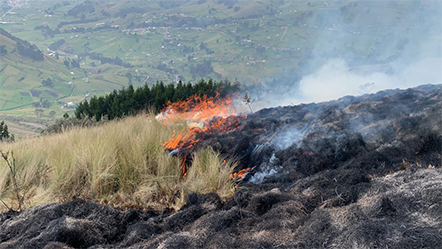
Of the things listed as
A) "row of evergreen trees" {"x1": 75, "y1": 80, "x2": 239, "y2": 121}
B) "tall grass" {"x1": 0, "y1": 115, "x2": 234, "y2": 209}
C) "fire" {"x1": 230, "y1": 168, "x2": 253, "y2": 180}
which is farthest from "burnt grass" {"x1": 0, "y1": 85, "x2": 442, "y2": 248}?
"row of evergreen trees" {"x1": 75, "y1": 80, "x2": 239, "y2": 121}

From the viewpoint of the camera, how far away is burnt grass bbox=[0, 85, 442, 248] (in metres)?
2.62

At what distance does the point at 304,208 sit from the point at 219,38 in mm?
123098

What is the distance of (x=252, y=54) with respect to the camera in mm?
93312

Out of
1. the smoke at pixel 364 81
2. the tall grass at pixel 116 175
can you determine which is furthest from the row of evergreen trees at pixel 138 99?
the tall grass at pixel 116 175

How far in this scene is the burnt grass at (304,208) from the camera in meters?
2.62

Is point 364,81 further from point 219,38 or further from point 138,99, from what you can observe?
point 219,38

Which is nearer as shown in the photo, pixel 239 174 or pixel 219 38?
pixel 239 174

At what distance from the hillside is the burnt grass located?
1916cm

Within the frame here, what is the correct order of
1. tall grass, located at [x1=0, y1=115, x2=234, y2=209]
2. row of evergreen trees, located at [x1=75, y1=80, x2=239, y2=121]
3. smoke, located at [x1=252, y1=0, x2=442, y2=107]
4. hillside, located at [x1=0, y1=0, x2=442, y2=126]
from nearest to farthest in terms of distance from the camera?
tall grass, located at [x1=0, y1=115, x2=234, y2=209] < row of evergreen trees, located at [x1=75, y1=80, x2=239, y2=121] < smoke, located at [x1=252, y1=0, x2=442, y2=107] < hillside, located at [x1=0, y1=0, x2=442, y2=126]

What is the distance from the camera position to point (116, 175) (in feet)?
16.3

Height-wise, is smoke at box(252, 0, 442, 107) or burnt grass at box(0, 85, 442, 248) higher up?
burnt grass at box(0, 85, 442, 248)

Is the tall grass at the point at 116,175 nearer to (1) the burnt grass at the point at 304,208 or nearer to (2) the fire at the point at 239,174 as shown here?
(2) the fire at the point at 239,174

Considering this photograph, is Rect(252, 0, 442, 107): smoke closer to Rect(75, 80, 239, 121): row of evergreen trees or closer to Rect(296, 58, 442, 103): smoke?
Rect(296, 58, 442, 103): smoke

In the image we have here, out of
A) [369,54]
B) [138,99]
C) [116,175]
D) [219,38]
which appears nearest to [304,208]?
[116,175]
